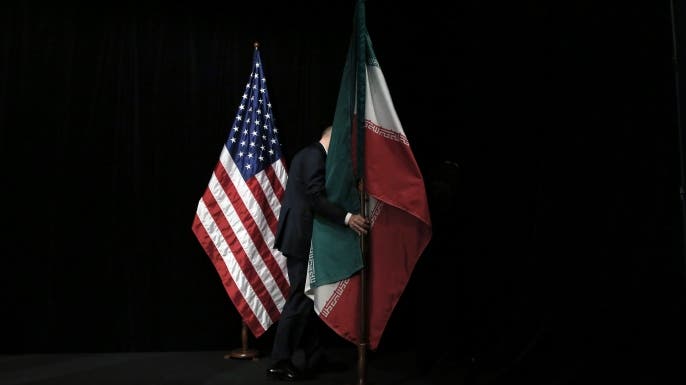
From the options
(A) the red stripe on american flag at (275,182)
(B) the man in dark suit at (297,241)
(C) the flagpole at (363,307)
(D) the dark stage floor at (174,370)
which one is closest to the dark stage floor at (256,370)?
(D) the dark stage floor at (174,370)

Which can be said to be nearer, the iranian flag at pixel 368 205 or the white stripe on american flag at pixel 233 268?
the iranian flag at pixel 368 205

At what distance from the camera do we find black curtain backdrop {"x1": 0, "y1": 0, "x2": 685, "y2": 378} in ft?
8.26

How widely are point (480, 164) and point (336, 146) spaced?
100cm

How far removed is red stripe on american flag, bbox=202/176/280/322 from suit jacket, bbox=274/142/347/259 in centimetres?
48

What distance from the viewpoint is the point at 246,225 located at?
3.48 meters

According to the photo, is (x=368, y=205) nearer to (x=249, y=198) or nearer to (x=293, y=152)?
(x=249, y=198)

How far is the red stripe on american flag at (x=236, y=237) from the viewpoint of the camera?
3.46 metres

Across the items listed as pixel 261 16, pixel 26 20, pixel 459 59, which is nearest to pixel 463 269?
pixel 459 59

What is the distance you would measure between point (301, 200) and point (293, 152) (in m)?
0.89

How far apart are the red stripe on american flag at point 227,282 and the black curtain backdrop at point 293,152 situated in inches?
11.0

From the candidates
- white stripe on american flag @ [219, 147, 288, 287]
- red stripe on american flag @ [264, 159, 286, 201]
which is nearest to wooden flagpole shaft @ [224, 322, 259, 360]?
white stripe on american flag @ [219, 147, 288, 287]

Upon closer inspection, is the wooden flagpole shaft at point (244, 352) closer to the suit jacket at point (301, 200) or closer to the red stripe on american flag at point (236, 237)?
the red stripe on american flag at point (236, 237)

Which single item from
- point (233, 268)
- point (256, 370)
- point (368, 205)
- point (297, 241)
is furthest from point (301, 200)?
point (256, 370)

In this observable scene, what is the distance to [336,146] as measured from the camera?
9.00 feet
